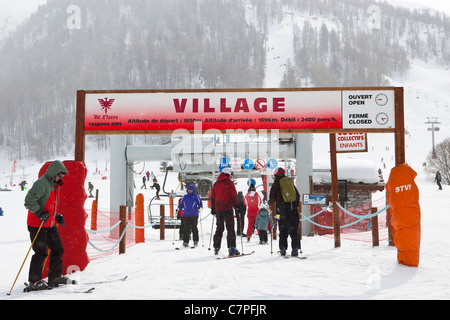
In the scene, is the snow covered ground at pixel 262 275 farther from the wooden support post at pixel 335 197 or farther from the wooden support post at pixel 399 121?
the wooden support post at pixel 399 121

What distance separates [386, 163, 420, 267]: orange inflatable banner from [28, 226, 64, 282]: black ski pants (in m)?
5.20

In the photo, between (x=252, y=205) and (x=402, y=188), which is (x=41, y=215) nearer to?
(x=402, y=188)

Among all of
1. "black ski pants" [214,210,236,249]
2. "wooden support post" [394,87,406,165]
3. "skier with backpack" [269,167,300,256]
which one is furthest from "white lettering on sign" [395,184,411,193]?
"black ski pants" [214,210,236,249]

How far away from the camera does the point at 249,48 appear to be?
155m

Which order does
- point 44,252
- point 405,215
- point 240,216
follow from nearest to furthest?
point 44,252
point 405,215
point 240,216

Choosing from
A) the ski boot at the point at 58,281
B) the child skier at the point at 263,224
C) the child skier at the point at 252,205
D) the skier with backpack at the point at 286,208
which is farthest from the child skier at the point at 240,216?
the ski boot at the point at 58,281

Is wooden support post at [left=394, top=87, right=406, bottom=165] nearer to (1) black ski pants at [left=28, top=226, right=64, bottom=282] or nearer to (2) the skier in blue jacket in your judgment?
(2) the skier in blue jacket

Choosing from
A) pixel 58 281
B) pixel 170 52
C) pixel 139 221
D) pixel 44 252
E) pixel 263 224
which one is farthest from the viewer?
pixel 170 52

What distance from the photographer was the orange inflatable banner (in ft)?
20.9

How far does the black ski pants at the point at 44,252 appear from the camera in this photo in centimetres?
505

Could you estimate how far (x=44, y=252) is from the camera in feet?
16.9

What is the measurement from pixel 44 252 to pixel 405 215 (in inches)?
213

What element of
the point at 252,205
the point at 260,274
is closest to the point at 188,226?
the point at 252,205

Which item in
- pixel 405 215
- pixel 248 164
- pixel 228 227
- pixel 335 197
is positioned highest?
pixel 248 164
